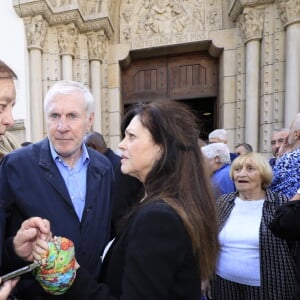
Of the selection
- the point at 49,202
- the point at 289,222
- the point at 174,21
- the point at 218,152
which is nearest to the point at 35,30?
the point at 174,21

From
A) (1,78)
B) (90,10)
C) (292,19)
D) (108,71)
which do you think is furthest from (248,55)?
(1,78)

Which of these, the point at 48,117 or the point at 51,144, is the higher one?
the point at 48,117

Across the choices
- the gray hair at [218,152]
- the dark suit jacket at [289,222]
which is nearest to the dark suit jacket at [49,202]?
the dark suit jacket at [289,222]

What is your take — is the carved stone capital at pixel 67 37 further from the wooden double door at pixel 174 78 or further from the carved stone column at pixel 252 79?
the carved stone column at pixel 252 79

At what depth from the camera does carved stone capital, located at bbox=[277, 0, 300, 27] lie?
4223mm

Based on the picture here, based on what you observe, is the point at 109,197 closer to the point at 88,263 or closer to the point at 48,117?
the point at 88,263

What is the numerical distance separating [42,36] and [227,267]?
15.0 feet

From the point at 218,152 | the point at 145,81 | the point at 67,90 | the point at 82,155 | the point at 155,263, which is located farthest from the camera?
the point at 145,81

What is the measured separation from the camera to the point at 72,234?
48.6 inches

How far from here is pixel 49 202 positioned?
1211 millimetres

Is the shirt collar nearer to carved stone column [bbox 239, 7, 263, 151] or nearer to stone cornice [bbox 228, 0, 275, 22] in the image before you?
carved stone column [bbox 239, 7, 263, 151]

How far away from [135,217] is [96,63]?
4967 mm

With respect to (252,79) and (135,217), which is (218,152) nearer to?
(135,217)

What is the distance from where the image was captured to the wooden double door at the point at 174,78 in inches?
222
